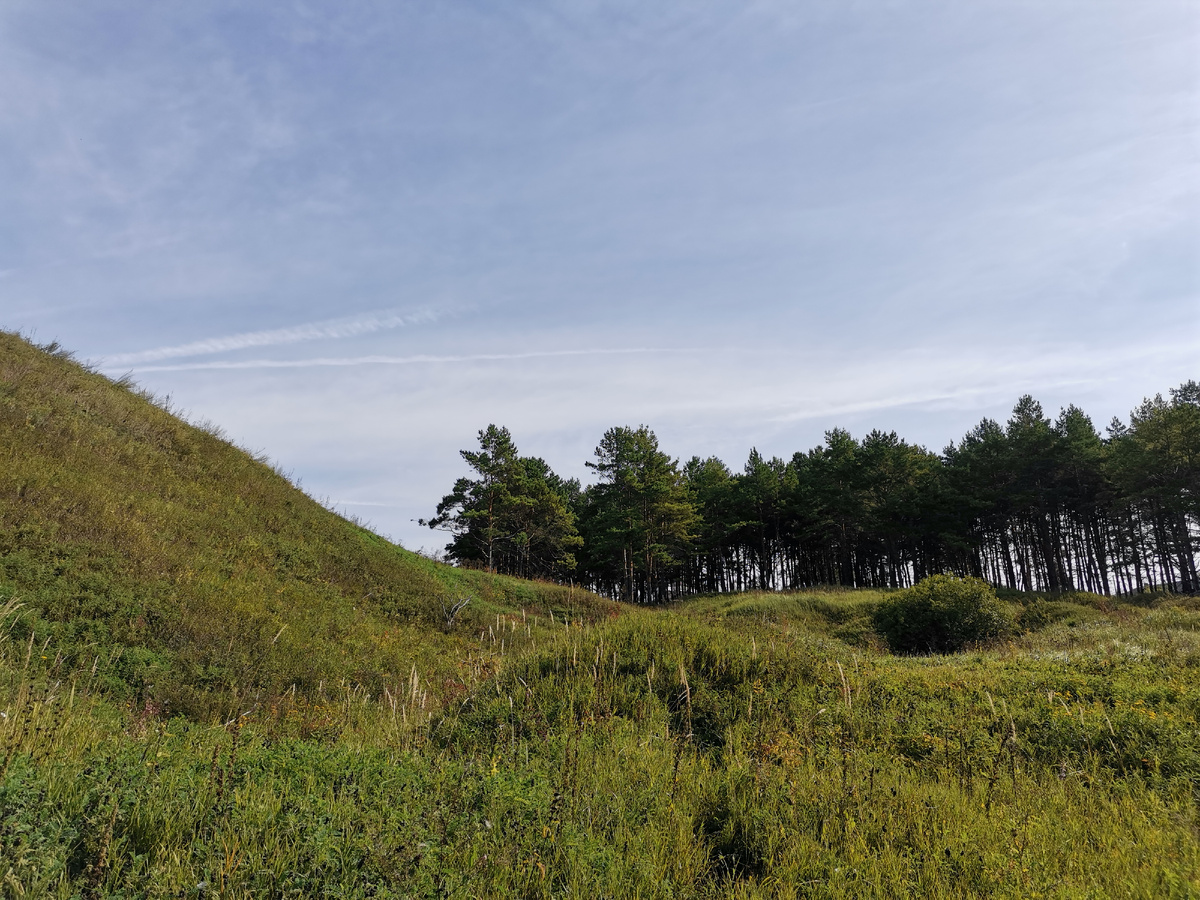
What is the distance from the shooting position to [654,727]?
635 cm

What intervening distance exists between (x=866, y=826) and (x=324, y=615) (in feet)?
45.7

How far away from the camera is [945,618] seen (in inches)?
934

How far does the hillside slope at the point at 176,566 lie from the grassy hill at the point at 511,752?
0.29ft

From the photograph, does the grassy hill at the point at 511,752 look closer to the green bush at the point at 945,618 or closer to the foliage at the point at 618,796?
the foliage at the point at 618,796

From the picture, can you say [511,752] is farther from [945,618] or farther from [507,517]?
[507,517]

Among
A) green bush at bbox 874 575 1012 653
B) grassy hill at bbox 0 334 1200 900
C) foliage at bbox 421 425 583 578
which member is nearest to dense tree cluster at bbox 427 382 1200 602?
foliage at bbox 421 425 583 578

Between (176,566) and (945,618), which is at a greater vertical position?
(176,566)

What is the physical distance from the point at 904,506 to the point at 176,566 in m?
50.1

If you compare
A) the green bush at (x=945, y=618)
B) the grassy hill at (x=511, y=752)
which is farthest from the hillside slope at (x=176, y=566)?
the green bush at (x=945, y=618)

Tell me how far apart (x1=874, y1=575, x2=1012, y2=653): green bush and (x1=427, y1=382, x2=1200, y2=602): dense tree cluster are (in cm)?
2330

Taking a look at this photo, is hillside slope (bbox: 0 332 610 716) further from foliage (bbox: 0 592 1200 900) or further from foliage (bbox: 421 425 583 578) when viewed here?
foliage (bbox: 421 425 583 578)

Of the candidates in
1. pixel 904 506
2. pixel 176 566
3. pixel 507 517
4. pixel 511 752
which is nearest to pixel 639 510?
pixel 507 517

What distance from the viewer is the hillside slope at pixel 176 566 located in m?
9.44

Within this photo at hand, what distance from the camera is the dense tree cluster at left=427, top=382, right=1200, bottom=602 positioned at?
43.7 m
